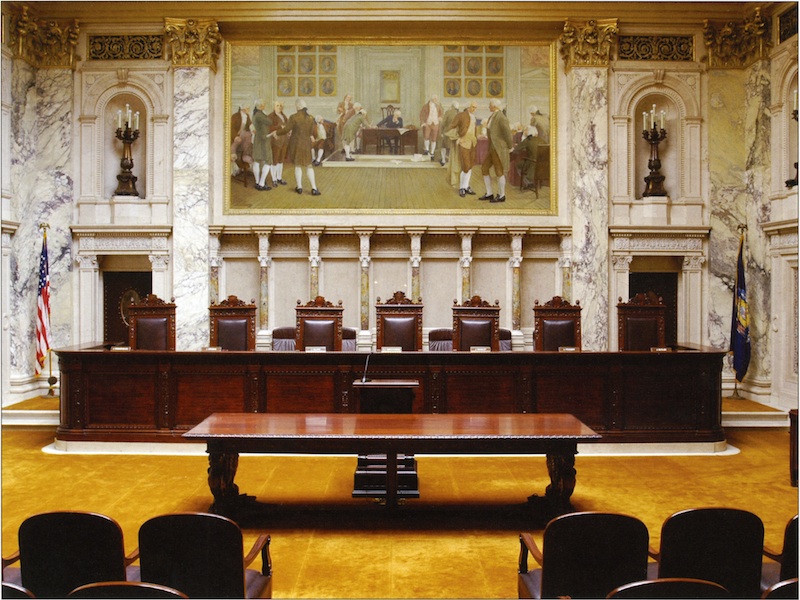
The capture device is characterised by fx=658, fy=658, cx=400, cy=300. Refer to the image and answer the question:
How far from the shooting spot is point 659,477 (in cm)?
662

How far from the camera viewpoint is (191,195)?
11102 millimetres

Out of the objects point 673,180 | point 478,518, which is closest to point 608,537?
point 478,518

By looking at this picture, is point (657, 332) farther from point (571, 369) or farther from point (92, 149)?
point (92, 149)

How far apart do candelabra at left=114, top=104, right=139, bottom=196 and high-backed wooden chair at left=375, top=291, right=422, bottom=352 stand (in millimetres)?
5519

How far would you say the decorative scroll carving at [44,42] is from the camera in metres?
10.7

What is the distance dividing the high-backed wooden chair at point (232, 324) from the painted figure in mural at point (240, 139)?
145 inches

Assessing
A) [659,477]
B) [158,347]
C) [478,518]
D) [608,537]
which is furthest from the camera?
[158,347]

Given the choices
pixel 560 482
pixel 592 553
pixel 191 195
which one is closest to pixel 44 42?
pixel 191 195

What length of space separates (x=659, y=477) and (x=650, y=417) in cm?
115

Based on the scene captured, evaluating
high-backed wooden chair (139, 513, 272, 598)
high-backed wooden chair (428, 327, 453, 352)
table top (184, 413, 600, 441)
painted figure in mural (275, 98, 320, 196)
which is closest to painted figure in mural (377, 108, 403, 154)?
painted figure in mural (275, 98, 320, 196)

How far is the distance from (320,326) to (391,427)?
3738 millimetres

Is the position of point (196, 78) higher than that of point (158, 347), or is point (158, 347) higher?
point (196, 78)

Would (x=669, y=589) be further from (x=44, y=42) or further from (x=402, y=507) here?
(x=44, y=42)

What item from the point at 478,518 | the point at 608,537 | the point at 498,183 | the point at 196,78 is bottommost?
the point at 478,518
